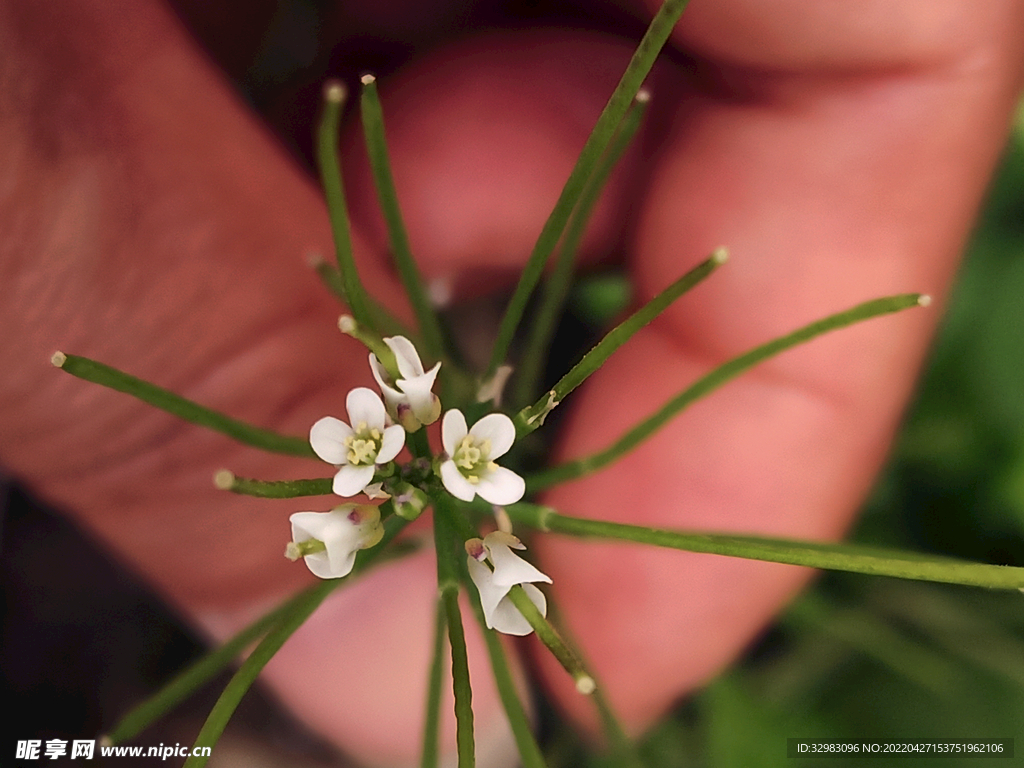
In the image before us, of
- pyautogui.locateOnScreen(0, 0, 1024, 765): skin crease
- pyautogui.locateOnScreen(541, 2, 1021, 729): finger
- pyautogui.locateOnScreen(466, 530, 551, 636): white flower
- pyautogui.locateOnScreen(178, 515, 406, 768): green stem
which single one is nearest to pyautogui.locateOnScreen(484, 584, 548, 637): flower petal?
pyautogui.locateOnScreen(466, 530, 551, 636): white flower

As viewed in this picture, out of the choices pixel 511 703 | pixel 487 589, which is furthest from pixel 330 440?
pixel 511 703

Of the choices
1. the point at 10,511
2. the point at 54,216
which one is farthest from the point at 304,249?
the point at 10,511

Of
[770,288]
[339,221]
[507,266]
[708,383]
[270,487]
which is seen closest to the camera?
[270,487]

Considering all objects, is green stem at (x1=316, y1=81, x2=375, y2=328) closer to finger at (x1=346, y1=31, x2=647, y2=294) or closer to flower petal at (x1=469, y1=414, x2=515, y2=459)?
flower petal at (x1=469, y1=414, x2=515, y2=459)

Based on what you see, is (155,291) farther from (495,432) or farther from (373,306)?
(495,432)

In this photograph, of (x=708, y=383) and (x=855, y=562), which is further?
(x=708, y=383)

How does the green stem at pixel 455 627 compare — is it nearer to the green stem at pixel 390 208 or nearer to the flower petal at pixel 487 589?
the flower petal at pixel 487 589
